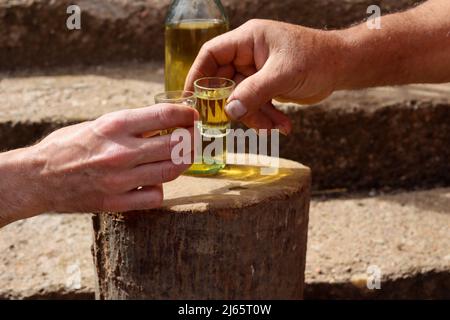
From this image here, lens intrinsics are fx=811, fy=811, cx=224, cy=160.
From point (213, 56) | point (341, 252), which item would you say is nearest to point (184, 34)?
point (213, 56)

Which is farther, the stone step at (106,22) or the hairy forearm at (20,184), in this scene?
the stone step at (106,22)

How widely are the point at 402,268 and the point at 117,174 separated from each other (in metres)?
1.31

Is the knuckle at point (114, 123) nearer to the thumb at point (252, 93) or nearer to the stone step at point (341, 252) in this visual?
the thumb at point (252, 93)

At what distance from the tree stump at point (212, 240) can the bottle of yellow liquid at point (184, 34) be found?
0.31 m

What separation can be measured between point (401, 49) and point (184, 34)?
1.96 ft

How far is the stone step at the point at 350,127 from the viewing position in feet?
10.3

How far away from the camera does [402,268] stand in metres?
2.70

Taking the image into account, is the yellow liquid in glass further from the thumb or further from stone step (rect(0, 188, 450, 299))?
stone step (rect(0, 188, 450, 299))

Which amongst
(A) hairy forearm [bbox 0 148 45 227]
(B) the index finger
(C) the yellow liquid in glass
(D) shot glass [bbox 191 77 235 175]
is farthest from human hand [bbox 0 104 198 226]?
(C) the yellow liquid in glass

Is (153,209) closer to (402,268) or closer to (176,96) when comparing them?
(176,96)

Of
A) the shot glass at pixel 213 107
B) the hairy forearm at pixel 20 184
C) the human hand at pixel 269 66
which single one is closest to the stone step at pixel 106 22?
the human hand at pixel 269 66

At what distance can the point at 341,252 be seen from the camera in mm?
2783

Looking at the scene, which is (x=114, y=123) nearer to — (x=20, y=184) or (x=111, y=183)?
(x=111, y=183)
